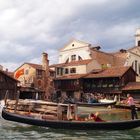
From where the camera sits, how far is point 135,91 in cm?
5216

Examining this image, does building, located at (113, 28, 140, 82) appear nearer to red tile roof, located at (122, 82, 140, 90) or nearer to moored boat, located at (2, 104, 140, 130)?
red tile roof, located at (122, 82, 140, 90)

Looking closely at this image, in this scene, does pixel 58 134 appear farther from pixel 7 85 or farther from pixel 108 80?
pixel 7 85

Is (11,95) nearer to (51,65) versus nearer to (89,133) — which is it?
Result: (51,65)

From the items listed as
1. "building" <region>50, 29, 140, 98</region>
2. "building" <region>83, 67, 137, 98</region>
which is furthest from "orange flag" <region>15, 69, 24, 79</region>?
"building" <region>83, 67, 137, 98</region>

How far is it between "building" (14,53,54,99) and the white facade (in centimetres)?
593

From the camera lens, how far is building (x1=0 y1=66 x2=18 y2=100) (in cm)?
5478

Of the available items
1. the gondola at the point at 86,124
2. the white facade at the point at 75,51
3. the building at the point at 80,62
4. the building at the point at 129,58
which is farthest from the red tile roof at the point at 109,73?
the gondola at the point at 86,124

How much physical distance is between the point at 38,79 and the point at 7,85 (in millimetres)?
8816

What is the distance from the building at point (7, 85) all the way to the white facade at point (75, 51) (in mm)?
15770

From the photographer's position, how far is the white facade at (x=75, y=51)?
219ft

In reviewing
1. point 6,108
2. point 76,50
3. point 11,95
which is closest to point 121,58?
point 76,50

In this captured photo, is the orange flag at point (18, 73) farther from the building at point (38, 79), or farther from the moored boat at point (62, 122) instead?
the moored boat at point (62, 122)

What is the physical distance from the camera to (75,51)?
68.6 metres

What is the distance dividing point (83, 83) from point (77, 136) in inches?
1495
